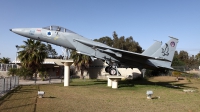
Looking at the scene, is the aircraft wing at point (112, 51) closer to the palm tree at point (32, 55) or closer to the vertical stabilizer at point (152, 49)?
the vertical stabilizer at point (152, 49)

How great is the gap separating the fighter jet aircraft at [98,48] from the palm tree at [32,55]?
493 inches

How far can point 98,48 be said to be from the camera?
18.8m

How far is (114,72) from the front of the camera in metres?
19.9

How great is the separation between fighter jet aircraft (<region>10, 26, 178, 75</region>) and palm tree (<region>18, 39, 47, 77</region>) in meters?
12.5

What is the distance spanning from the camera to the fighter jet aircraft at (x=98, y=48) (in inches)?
712

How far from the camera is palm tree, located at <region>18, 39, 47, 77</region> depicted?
97.7 ft

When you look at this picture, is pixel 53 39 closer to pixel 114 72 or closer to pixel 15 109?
pixel 114 72

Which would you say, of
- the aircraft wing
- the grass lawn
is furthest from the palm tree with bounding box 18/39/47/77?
the grass lawn

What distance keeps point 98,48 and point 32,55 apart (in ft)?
50.0

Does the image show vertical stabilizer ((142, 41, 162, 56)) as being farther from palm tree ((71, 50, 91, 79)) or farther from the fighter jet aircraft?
palm tree ((71, 50, 91, 79))

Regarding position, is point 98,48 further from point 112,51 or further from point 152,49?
point 152,49

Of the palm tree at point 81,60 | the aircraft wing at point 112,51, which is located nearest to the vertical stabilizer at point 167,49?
the aircraft wing at point 112,51

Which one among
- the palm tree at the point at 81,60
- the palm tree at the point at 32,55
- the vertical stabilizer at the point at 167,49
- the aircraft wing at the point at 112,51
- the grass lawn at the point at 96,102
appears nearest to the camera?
the grass lawn at the point at 96,102

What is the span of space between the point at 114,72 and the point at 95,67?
2037cm
